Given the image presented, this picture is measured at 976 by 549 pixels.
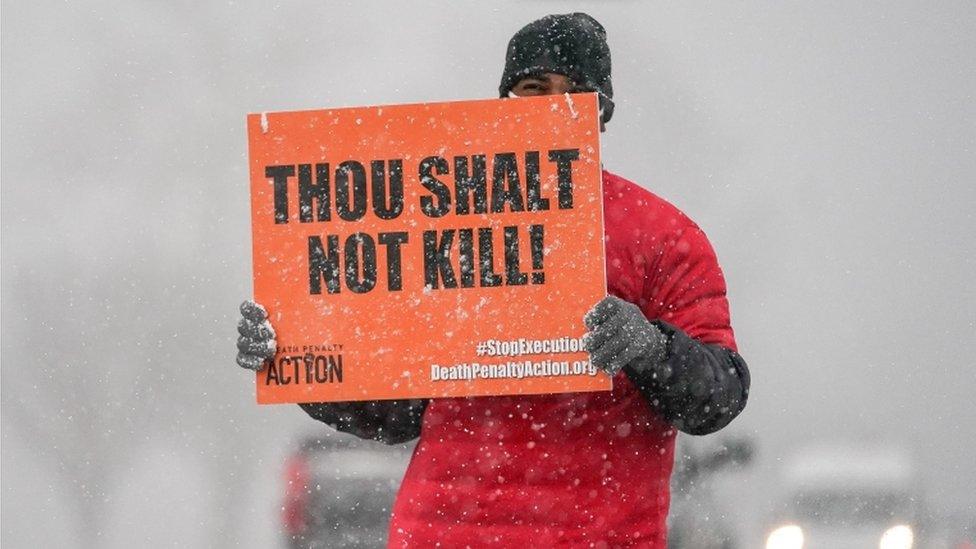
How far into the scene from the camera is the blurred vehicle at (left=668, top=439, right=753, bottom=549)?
1003 centimetres

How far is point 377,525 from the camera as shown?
9.52 m

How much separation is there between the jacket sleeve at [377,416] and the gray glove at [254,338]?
0.30 metres

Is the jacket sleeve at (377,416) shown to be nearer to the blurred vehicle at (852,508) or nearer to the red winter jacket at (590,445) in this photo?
the red winter jacket at (590,445)

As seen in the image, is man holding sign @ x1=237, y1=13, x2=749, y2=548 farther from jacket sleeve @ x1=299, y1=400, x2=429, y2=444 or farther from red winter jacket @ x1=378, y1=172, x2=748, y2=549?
jacket sleeve @ x1=299, y1=400, x2=429, y2=444

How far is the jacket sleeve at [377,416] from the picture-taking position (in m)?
3.60

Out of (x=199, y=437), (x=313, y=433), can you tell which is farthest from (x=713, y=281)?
(x=199, y=437)

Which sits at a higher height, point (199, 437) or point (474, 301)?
point (474, 301)

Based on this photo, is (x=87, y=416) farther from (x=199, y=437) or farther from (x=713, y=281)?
(x=713, y=281)

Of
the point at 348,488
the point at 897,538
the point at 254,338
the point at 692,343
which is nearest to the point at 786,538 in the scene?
the point at 897,538

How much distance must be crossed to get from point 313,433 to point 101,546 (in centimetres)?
1297

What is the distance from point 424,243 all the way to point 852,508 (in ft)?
20.1

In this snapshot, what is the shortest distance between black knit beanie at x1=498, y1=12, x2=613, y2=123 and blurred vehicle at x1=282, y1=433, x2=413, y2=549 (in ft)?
19.5

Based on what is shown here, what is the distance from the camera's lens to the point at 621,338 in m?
3.13

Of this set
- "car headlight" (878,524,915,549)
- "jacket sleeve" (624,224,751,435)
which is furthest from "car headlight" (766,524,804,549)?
"jacket sleeve" (624,224,751,435)
